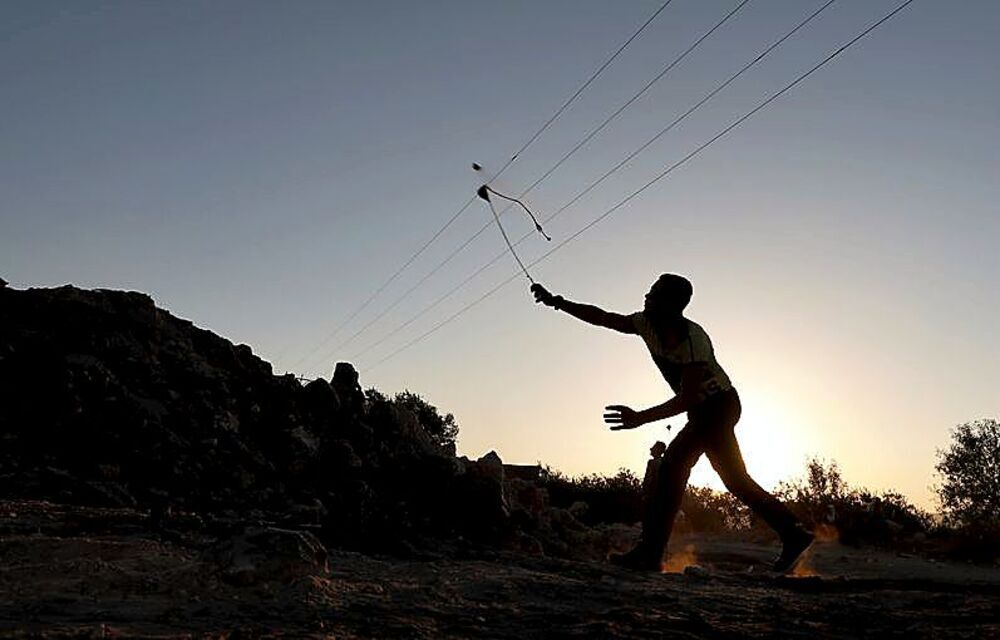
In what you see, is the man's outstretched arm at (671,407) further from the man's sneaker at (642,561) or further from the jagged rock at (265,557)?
the jagged rock at (265,557)

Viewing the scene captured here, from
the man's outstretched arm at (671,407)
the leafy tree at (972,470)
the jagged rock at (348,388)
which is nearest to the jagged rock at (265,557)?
the man's outstretched arm at (671,407)

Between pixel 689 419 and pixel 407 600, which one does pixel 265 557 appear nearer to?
pixel 407 600

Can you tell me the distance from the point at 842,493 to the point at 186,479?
673 inches

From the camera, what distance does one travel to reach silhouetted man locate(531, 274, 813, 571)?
6.91 metres

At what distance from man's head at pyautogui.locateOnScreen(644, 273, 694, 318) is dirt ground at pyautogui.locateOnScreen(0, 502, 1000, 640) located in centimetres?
180

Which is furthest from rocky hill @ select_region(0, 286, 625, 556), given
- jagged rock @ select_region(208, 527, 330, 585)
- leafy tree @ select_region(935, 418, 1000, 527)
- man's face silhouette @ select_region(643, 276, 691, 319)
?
leafy tree @ select_region(935, 418, 1000, 527)

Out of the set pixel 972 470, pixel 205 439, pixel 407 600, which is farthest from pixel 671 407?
pixel 972 470

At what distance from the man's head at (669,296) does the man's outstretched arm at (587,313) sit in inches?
10.3

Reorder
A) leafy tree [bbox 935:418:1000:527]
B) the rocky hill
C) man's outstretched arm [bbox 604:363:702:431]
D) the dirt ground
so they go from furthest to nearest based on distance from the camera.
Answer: leafy tree [bbox 935:418:1000:527], the rocky hill, man's outstretched arm [bbox 604:363:702:431], the dirt ground

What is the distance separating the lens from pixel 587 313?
754 cm

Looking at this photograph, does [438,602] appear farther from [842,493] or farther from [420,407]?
[420,407]

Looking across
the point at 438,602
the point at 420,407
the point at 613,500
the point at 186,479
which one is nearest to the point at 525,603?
the point at 438,602

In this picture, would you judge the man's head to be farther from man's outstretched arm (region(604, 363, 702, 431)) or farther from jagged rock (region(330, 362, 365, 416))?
jagged rock (region(330, 362, 365, 416))

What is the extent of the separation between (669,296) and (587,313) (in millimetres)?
726
